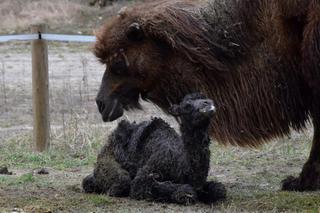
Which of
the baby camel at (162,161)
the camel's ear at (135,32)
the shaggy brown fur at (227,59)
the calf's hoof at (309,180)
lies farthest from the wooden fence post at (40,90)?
the calf's hoof at (309,180)

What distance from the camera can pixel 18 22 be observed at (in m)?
24.3

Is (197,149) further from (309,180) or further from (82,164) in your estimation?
(82,164)

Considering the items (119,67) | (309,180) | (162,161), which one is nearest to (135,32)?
(119,67)

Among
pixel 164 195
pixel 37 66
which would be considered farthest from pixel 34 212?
pixel 37 66

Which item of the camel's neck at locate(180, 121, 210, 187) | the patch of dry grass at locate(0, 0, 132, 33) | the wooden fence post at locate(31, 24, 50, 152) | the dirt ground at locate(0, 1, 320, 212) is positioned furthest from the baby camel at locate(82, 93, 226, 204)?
the patch of dry grass at locate(0, 0, 132, 33)

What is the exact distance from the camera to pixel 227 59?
6.82m

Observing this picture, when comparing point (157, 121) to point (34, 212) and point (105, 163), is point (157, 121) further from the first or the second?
point (34, 212)

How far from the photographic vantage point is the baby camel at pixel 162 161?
21.2 feet

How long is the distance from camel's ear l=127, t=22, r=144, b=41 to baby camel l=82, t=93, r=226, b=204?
687 mm

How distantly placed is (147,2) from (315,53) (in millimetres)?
1406

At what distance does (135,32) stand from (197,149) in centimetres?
104

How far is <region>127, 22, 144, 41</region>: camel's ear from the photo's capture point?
683cm

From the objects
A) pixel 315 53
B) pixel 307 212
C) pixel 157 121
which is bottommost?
pixel 307 212

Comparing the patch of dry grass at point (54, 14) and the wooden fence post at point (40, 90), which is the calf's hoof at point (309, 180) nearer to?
the wooden fence post at point (40, 90)
